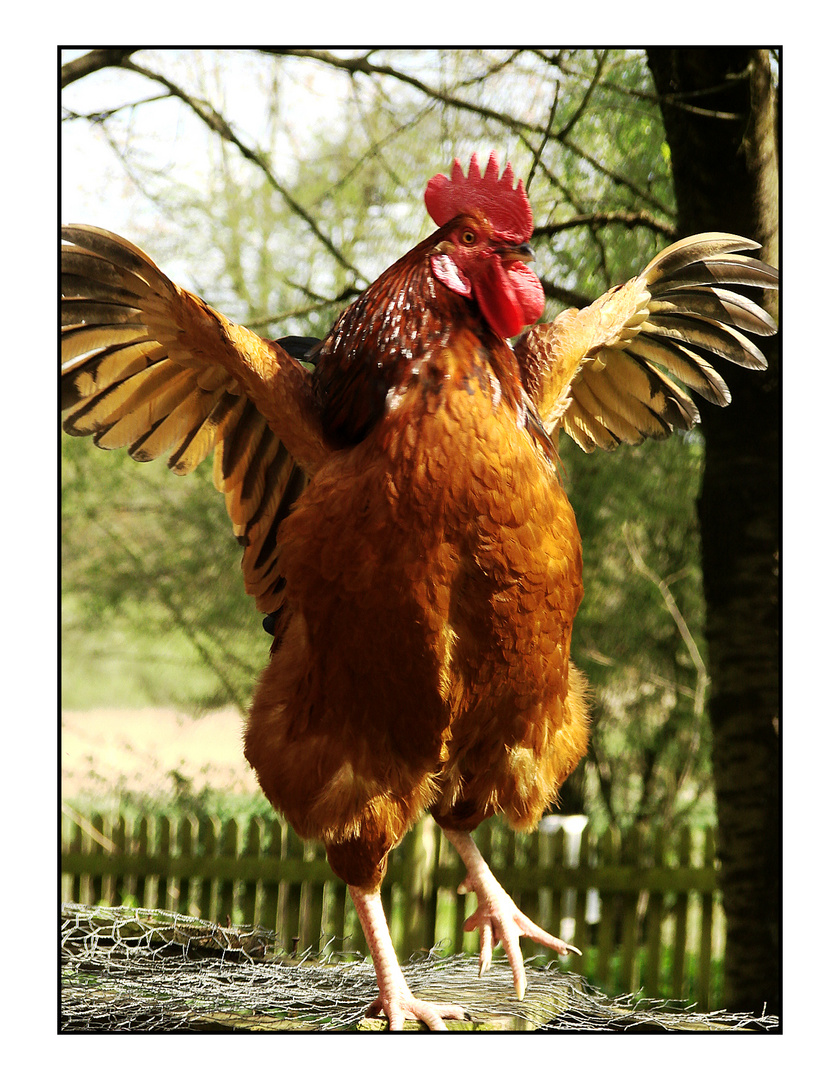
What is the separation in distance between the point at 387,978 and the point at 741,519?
1025 mm

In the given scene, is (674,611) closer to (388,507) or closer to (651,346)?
(651,346)

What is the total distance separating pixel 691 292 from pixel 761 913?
110cm

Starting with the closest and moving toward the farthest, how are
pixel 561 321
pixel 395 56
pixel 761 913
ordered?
1. pixel 561 321
2. pixel 395 56
3. pixel 761 913

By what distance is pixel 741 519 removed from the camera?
1.78 metres

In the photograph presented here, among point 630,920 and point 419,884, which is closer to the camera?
point 630,920

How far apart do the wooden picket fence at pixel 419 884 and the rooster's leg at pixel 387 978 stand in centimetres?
71

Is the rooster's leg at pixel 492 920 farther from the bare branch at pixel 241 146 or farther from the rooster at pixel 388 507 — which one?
the bare branch at pixel 241 146

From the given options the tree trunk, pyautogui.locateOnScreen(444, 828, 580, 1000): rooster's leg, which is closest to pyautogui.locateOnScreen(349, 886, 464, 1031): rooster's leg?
pyautogui.locateOnScreen(444, 828, 580, 1000): rooster's leg

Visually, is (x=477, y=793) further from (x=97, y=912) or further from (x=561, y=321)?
Result: (x=97, y=912)

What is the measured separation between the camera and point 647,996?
180 cm

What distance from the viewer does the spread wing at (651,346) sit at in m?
1.46

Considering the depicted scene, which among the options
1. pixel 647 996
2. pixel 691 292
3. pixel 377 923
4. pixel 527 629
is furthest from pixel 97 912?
pixel 691 292

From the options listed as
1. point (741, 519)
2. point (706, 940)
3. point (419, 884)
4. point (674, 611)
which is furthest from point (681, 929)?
point (741, 519)

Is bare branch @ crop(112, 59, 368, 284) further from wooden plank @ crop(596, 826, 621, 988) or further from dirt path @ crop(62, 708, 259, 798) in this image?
wooden plank @ crop(596, 826, 621, 988)
